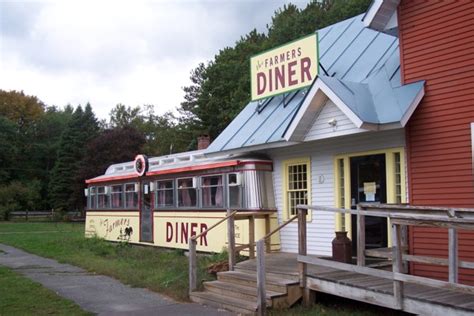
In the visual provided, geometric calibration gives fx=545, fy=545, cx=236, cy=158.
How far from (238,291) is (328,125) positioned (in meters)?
3.92

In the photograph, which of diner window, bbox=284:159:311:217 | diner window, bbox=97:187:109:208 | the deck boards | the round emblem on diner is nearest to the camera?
the deck boards

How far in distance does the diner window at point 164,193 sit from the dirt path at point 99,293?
12.4 feet

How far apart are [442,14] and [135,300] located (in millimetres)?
8008

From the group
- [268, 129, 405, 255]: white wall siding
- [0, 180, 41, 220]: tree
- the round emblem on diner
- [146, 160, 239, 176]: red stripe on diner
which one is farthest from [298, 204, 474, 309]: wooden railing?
[0, 180, 41, 220]: tree

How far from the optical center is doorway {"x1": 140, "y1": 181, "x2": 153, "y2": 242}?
19.1m

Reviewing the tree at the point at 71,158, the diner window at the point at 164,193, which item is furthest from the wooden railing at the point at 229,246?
the tree at the point at 71,158

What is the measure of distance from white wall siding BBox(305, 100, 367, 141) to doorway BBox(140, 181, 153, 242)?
345 inches

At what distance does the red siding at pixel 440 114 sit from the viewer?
373 inches

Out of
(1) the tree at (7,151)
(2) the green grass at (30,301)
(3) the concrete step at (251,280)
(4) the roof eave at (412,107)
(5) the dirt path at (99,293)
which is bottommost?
(5) the dirt path at (99,293)

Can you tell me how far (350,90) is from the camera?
36.2 feet

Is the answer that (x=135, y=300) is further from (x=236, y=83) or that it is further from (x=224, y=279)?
(x=236, y=83)

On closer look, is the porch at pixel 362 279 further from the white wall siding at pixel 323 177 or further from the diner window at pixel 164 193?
the diner window at pixel 164 193

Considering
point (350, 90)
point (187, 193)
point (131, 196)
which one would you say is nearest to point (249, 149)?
point (187, 193)

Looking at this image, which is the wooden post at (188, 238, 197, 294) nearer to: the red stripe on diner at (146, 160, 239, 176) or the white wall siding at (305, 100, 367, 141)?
the white wall siding at (305, 100, 367, 141)
